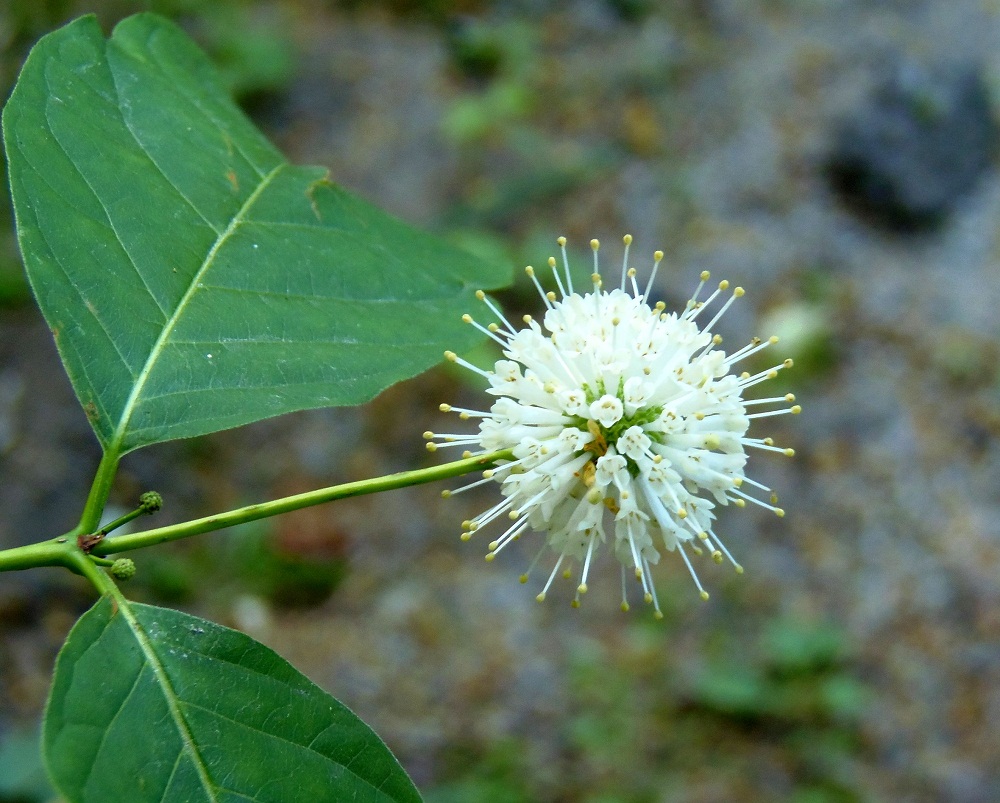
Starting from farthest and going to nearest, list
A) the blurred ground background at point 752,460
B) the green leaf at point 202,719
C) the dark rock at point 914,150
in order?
the dark rock at point 914,150
the blurred ground background at point 752,460
the green leaf at point 202,719

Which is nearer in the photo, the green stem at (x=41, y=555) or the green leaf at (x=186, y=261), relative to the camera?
the green stem at (x=41, y=555)

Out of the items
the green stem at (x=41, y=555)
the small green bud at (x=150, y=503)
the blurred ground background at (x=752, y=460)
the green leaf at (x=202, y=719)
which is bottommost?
the green leaf at (x=202, y=719)

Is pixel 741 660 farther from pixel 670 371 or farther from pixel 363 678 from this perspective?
pixel 670 371

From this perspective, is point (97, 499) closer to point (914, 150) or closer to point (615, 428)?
point (615, 428)

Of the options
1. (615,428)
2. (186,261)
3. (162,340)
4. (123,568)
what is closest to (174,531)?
(123,568)

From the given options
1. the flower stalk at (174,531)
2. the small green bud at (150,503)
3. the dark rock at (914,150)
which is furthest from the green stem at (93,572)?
the dark rock at (914,150)

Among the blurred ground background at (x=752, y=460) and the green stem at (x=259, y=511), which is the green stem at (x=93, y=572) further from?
the blurred ground background at (x=752, y=460)
